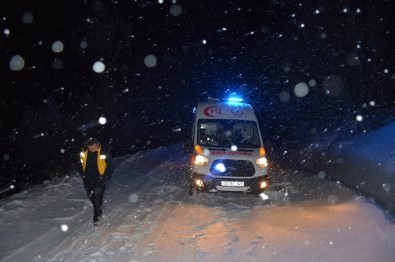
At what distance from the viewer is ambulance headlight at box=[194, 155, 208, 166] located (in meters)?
9.70

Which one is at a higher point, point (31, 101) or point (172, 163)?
point (31, 101)

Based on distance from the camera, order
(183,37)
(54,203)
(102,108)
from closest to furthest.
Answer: (54,203), (102,108), (183,37)

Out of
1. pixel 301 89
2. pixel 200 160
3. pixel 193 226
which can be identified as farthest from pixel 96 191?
pixel 301 89

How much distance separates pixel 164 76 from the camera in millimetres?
37312

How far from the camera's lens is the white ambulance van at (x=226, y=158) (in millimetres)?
9648

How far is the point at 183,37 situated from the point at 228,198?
109ft

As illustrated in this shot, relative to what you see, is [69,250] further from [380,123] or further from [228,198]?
[380,123]

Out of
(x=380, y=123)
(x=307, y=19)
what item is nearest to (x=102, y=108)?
(x=307, y=19)

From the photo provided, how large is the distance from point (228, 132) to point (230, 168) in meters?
1.30

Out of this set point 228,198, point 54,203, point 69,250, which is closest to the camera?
point 69,250

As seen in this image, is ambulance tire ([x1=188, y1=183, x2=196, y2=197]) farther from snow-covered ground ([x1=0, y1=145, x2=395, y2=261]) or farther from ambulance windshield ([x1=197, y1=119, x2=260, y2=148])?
ambulance windshield ([x1=197, y1=119, x2=260, y2=148])

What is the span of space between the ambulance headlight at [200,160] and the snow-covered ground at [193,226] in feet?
3.12

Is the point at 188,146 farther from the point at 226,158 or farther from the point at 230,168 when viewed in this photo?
the point at 230,168

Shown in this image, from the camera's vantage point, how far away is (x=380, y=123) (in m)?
16.9
